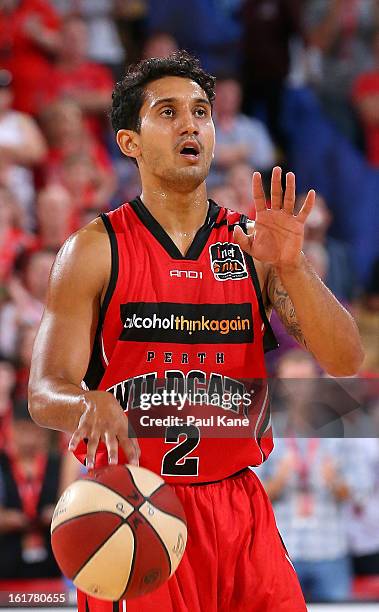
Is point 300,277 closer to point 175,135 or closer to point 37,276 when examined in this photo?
point 175,135

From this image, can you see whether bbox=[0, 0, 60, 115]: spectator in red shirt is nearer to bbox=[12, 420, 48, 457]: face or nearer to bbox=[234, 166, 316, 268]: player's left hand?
bbox=[12, 420, 48, 457]: face

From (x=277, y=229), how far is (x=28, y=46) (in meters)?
5.09

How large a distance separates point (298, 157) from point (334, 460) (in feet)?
9.86

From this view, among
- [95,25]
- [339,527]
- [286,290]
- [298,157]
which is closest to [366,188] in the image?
[298,157]

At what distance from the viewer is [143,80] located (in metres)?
3.50

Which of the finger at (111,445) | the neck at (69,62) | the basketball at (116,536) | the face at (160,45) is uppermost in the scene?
the face at (160,45)

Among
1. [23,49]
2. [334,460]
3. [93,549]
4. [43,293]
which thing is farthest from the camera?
[23,49]

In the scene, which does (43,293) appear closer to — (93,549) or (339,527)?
(339,527)

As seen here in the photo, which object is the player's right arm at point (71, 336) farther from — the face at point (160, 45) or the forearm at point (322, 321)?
the face at point (160, 45)

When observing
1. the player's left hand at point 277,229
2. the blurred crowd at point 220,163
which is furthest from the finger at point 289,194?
the blurred crowd at point 220,163

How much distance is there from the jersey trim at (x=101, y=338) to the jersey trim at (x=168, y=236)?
0.15m

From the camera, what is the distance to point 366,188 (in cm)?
765

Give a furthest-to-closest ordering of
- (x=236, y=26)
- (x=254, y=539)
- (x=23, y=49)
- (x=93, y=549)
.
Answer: (x=236, y=26)
(x=23, y=49)
(x=254, y=539)
(x=93, y=549)

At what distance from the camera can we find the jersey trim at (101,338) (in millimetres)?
3178
